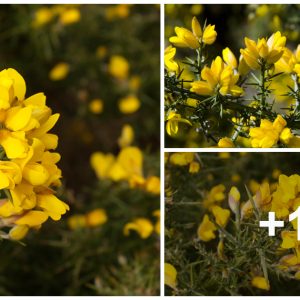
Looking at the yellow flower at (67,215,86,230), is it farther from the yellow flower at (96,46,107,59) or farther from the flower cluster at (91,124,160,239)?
the yellow flower at (96,46,107,59)

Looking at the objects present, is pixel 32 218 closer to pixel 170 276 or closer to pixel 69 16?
pixel 170 276

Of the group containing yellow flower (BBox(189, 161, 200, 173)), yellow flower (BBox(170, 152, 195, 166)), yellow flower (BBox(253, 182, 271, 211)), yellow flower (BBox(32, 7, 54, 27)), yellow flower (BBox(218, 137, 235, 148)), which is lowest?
yellow flower (BBox(253, 182, 271, 211))

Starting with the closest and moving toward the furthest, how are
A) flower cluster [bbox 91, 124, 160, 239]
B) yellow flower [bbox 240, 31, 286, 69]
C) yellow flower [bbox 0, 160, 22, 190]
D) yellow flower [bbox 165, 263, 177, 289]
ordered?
1. yellow flower [bbox 0, 160, 22, 190]
2. yellow flower [bbox 240, 31, 286, 69]
3. yellow flower [bbox 165, 263, 177, 289]
4. flower cluster [bbox 91, 124, 160, 239]

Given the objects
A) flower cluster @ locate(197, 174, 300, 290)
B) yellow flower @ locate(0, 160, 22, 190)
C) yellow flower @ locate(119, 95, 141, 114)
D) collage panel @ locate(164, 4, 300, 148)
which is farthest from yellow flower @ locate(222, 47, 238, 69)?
yellow flower @ locate(119, 95, 141, 114)

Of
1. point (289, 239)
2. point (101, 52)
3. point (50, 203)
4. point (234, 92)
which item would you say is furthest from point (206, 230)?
point (101, 52)

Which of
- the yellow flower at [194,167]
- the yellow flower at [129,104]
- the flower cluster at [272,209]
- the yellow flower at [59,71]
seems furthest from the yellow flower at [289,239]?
the yellow flower at [59,71]

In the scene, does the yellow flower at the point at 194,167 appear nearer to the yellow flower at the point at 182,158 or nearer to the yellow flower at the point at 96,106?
the yellow flower at the point at 182,158

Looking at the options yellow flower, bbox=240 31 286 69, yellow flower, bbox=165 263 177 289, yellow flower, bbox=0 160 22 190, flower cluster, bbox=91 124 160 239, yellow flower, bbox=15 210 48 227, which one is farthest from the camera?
flower cluster, bbox=91 124 160 239
